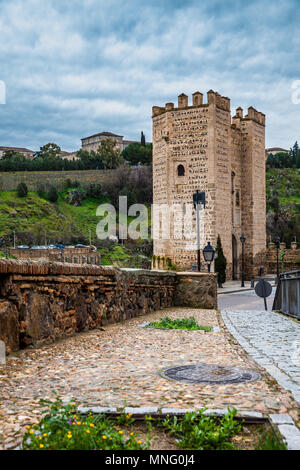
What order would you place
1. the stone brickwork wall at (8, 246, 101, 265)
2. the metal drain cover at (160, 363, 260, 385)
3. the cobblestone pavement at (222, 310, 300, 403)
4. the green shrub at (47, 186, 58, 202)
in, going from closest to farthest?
the metal drain cover at (160, 363, 260, 385), the cobblestone pavement at (222, 310, 300, 403), the stone brickwork wall at (8, 246, 101, 265), the green shrub at (47, 186, 58, 202)

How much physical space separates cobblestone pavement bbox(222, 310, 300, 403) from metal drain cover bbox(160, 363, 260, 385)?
0.29 metres

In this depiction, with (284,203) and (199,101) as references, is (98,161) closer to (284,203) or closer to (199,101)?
(284,203)

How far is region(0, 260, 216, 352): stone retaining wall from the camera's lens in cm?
566

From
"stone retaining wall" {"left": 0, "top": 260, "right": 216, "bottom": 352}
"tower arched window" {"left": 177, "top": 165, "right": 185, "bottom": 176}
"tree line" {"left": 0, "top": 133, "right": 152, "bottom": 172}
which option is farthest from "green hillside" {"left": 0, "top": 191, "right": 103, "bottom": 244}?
"stone retaining wall" {"left": 0, "top": 260, "right": 216, "bottom": 352}

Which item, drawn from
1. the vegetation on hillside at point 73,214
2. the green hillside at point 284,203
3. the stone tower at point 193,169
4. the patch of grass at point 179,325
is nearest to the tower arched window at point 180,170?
the stone tower at point 193,169

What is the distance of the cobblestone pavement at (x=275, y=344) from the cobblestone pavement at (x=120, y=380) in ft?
0.48

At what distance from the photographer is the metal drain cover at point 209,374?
14.5ft

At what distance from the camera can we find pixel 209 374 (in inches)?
186

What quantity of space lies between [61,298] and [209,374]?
9.94ft

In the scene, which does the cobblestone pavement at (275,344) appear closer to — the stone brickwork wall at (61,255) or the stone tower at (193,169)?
the stone tower at (193,169)

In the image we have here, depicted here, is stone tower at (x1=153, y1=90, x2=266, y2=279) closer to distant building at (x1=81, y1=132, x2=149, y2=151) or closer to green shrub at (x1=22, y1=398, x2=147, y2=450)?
green shrub at (x1=22, y1=398, x2=147, y2=450)

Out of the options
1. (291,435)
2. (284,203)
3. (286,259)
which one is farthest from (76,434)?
(284,203)

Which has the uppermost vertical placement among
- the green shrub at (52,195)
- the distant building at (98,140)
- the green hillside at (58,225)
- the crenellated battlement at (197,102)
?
the distant building at (98,140)
